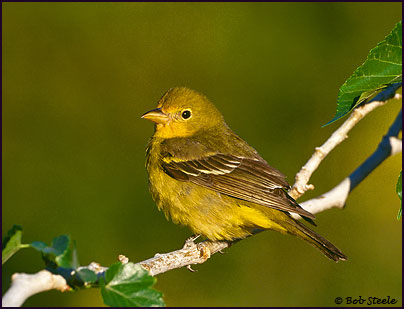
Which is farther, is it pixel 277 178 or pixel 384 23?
pixel 384 23

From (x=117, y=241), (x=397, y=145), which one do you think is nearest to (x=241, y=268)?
(x=117, y=241)

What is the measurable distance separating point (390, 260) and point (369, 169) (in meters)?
1.43

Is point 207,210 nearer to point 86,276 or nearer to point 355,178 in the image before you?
point 355,178

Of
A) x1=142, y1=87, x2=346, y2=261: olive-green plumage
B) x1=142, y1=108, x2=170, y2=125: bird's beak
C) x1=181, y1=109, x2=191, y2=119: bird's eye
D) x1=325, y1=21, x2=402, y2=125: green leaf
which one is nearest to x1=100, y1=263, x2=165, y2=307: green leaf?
x1=325, y1=21, x2=402, y2=125: green leaf

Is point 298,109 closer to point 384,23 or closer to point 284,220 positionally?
point 384,23

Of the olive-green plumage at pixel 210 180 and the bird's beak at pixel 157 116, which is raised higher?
the bird's beak at pixel 157 116

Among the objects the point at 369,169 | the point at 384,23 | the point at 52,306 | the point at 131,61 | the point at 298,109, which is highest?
the point at 384,23

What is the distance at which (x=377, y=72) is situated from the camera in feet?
8.45

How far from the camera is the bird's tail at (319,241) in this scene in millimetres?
3410

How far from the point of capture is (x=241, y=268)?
5.09m

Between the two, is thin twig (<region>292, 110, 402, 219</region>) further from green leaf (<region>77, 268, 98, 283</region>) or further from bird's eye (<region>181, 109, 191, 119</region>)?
green leaf (<region>77, 268, 98, 283</region>)

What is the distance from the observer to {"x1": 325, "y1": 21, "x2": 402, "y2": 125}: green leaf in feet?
8.23

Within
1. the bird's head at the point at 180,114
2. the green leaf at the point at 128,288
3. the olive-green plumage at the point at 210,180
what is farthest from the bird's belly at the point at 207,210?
the green leaf at the point at 128,288

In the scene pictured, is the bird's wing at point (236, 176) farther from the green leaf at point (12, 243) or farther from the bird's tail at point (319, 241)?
the green leaf at point (12, 243)
